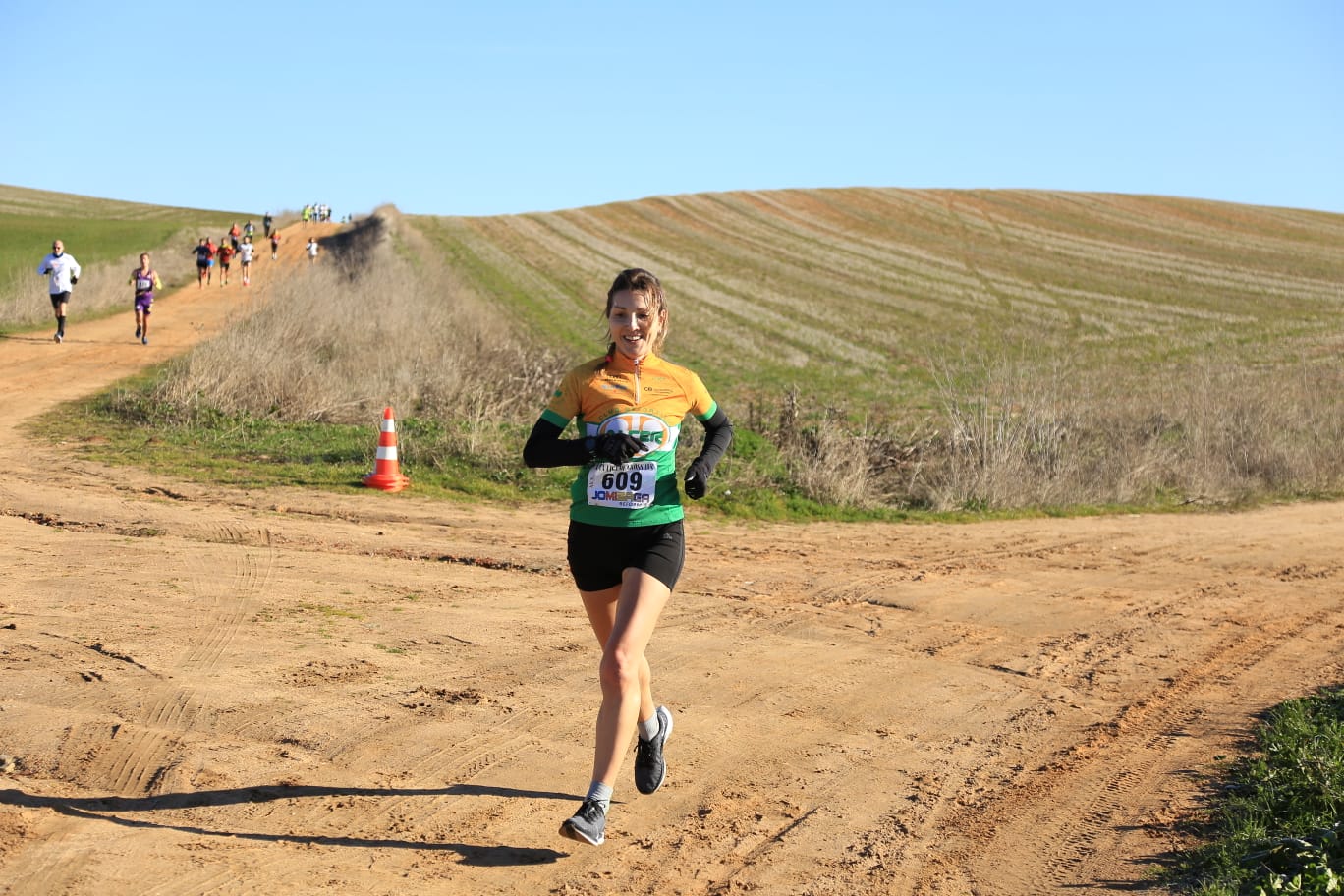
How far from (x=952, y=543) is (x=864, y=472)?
2.40 m

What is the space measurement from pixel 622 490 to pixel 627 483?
0.11ft

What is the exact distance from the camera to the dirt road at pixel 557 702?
4.84m

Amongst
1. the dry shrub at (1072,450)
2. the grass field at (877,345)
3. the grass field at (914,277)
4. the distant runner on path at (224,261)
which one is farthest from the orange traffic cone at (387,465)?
the distant runner on path at (224,261)

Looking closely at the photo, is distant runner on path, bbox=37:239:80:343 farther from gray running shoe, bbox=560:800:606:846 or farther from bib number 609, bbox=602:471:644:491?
gray running shoe, bbox=560:800:606:846

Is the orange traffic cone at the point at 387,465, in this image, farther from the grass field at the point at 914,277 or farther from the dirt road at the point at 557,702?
the grass field at the point at 914,277

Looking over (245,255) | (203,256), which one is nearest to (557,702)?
(203,256)

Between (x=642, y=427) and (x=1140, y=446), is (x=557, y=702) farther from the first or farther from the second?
(x=1140, y=446)

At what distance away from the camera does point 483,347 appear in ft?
69.5

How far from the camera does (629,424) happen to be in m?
4.92

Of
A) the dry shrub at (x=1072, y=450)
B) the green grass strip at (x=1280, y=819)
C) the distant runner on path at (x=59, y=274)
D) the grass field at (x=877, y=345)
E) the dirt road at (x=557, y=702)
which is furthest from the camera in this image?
the distant runner on path at (x=59, y=274)

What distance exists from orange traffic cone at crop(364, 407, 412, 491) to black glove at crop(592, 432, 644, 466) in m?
9.00

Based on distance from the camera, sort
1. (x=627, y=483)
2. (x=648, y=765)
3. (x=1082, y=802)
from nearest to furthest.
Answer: (x=627, y=483) → (x=648, y=765) → (x=1082, y=802)

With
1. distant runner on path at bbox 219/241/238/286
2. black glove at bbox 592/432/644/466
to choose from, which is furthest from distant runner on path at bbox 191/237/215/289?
black glove at bbox 592/432/644/466

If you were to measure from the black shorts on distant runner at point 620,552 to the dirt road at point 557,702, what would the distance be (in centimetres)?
108
